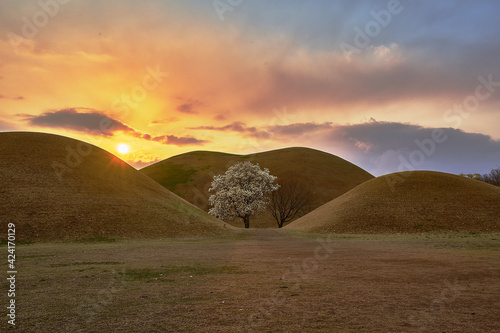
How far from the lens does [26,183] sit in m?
56.0

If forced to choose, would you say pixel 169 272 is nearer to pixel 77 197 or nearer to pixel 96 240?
pixel 96 240

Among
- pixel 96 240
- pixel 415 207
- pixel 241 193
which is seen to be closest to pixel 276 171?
pixel 241 193

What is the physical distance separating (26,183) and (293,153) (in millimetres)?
130625

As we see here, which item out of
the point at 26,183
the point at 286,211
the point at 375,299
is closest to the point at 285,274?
the point at 375,299

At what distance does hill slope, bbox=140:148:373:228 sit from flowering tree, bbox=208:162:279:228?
1865cm

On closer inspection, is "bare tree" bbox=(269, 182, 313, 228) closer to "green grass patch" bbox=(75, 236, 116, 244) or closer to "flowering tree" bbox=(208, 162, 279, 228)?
"flowering tree" bbox=(208, 162, 279, 228)

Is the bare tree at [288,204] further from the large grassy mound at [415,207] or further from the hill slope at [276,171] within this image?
the large grassy mound at [415,207]

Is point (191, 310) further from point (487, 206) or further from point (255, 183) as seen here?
point (255, 183)

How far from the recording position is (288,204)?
108 m

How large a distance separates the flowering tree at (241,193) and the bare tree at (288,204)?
37.9ft

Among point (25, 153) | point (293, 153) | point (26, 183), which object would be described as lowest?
point (26, 183)

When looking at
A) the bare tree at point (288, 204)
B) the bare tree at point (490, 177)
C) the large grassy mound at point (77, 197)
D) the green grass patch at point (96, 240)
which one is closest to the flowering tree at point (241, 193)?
the bare tree at point (288, 204)

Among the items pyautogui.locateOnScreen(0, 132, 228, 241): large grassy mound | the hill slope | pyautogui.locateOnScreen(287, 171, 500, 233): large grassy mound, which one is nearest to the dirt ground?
pyautogui.locateOnScreen(0, 132, 228, 241): large grassy mound

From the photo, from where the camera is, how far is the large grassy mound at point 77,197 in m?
47.8
